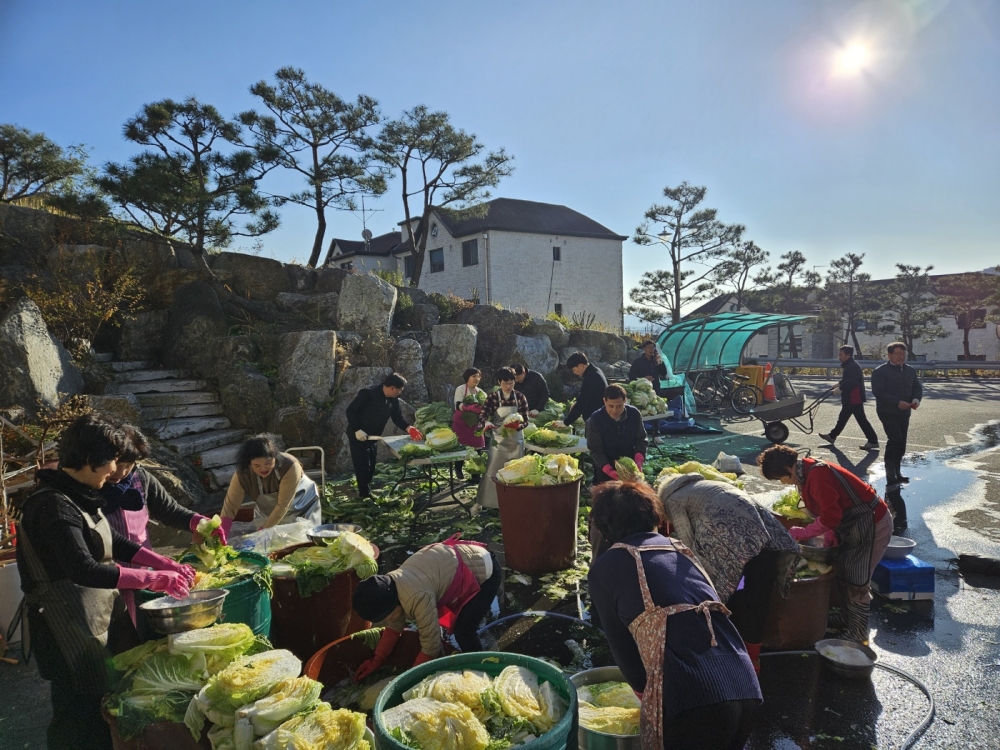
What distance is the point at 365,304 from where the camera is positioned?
46.7ft

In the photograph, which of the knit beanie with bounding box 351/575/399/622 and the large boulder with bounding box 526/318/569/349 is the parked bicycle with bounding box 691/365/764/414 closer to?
the large boulder with bounding box 526/318/569/349

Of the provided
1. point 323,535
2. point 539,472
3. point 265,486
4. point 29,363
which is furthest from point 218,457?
point 323,535

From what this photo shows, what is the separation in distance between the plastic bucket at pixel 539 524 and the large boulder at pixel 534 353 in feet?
35.7

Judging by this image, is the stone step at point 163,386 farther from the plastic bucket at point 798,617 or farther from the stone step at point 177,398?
the plastic bucket at point 798,617

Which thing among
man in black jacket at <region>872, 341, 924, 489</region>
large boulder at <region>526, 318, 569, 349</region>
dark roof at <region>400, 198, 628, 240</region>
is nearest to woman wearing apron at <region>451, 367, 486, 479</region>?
man in black jacket at <region>872, 341, 924, 489</region>

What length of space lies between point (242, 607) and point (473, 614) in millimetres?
1383

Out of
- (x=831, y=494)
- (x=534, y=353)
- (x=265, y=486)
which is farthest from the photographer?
(x=534, y=353)

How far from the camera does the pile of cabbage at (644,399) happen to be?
1134 centimetres

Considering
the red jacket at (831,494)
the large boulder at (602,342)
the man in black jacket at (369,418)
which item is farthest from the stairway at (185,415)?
the large boulder at (602,342)

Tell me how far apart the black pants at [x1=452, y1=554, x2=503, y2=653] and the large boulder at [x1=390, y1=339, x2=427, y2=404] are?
31.2 feet

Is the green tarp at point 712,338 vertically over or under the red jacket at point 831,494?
over

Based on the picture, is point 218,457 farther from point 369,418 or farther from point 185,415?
point 369,418

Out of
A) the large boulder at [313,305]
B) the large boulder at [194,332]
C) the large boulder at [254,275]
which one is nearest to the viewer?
the large boulder at [194,332]

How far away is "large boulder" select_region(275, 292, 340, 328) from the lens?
607 inches
